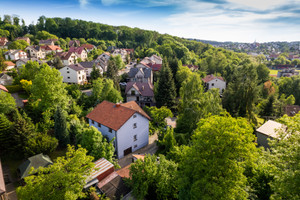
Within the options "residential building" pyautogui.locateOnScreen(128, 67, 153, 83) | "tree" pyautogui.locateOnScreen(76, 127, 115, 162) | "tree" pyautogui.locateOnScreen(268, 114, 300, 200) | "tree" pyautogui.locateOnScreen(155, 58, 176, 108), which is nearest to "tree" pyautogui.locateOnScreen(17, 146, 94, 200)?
"tree" pyautogui.locateOnScreen(76, 127, 115, 162)

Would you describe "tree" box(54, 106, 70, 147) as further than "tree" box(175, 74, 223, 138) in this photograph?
No

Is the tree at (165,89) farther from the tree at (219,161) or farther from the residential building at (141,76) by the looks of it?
the tree at (219,161)

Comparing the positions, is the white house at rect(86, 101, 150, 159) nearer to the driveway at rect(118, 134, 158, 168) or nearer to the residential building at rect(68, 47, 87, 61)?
the driveway at rect(118, 134, 158, 168)

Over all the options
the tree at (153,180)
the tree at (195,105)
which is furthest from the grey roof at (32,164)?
the tree at (195,105)

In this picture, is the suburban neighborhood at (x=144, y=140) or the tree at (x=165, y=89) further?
the tree at (x=165, y=89)

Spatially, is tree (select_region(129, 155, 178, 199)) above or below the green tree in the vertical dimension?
below

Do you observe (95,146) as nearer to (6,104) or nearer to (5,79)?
(6,104)

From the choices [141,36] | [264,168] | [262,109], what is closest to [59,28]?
[141,36]
